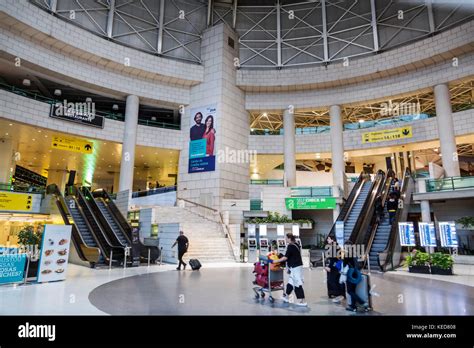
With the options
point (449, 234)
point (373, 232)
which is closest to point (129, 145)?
point (373, 232)

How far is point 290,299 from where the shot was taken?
6391mm

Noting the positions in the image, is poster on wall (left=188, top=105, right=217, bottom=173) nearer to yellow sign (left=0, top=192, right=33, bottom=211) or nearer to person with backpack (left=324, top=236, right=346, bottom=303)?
yellow sign (left=0, top=192, right=33, bottom=211)

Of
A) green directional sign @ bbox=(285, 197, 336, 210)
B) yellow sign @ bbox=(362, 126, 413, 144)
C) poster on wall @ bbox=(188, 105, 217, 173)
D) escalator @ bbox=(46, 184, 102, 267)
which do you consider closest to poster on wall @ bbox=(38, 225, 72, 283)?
escalator @ bbox=(46, 184, 102, 267)

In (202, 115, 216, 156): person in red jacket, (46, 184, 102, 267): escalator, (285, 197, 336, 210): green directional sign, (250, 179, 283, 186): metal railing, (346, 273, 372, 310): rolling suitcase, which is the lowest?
(346, 273, 372, 310): rolling suitcase

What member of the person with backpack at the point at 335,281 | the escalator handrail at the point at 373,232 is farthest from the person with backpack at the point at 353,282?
the escalator handrail at the point at 373,232

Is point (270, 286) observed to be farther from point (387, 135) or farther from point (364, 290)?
point (387, 135)

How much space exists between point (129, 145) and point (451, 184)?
19.3 metres

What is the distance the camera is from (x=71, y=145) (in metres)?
21.3

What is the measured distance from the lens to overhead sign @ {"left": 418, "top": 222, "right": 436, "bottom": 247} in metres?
11.5

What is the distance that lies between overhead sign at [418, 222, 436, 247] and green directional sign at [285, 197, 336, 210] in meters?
7.32

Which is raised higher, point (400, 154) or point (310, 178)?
point (400, 154)
